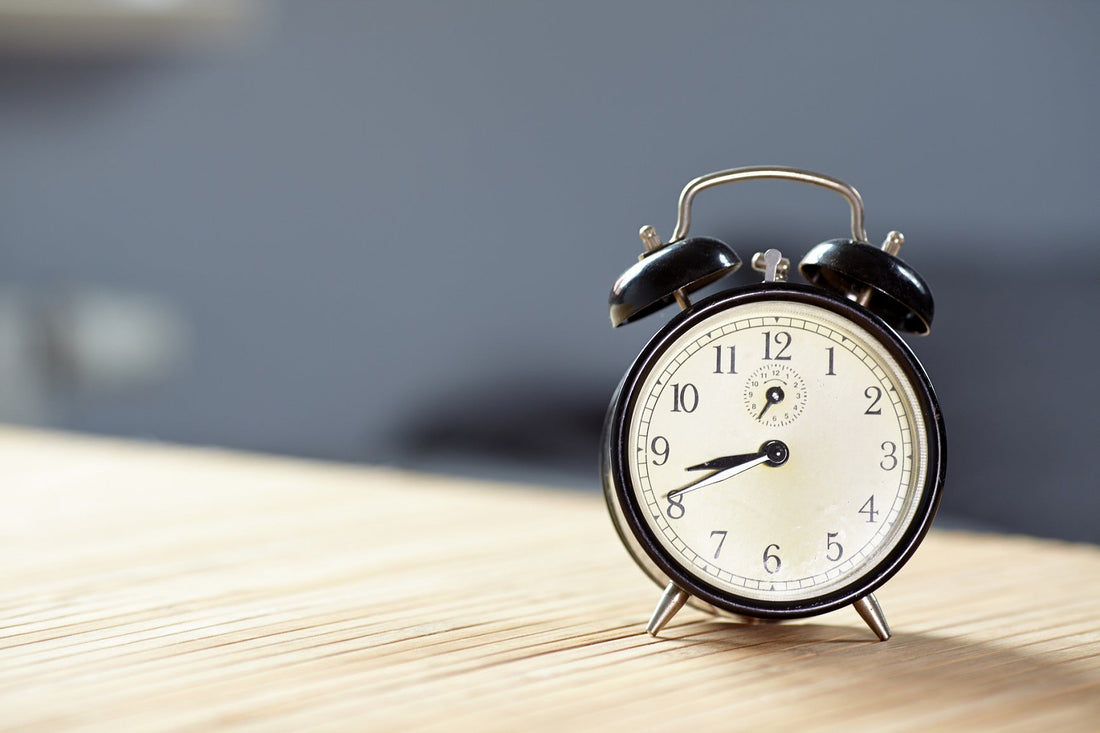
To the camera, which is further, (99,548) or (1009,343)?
(1009,343)

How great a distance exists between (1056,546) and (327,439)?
1.54 meters

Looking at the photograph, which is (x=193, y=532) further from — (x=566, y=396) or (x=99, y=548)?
(x=566, y=396)

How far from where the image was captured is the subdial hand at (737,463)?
0.83 m

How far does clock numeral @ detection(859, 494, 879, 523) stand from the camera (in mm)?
833

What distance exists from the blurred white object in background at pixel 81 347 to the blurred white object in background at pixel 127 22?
521 millimetres

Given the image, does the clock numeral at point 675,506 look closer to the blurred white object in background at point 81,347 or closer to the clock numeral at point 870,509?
the clock numeral at point 870,509

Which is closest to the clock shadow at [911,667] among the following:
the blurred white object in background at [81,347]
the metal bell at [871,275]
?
the metal bell at [871,275]

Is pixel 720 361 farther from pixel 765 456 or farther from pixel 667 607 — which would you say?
pixel 667 607

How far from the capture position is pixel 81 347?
101 inches

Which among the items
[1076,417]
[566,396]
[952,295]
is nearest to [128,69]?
[566,396]

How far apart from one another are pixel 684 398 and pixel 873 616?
21cm

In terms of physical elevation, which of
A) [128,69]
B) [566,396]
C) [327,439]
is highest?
[128,69]

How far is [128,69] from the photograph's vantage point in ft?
8.19

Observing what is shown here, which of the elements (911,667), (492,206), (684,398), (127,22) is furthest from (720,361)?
(127,22)
